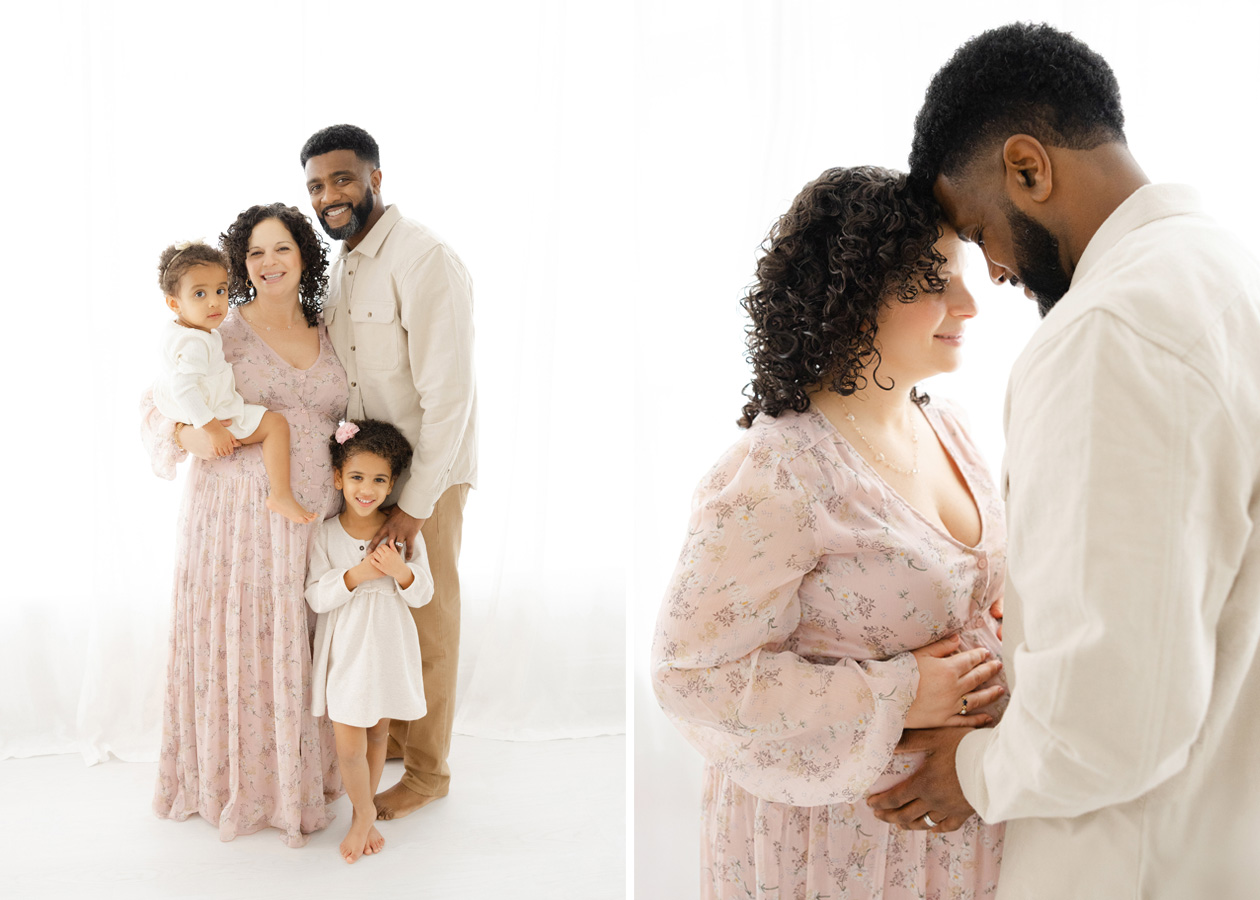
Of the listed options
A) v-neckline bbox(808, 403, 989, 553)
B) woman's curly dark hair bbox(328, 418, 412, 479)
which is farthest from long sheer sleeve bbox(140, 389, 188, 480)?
v-neckline bbox(808, 403, 989, 553)

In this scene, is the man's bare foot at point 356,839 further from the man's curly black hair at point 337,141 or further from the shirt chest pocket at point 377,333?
the man's curly black hair at point 337,141

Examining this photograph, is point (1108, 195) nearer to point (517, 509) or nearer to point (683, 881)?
point (683, 881)

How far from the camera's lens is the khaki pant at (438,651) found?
270 cm

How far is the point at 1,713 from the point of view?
3.06 m

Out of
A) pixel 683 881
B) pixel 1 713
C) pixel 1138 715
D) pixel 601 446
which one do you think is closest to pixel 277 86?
pixel 601 446

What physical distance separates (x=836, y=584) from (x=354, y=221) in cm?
181

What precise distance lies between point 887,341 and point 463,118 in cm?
219

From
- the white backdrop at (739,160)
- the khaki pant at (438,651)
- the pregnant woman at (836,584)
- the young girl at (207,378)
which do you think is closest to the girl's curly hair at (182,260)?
the young girl at (207,378)

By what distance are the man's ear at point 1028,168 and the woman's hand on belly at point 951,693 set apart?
1.91ft

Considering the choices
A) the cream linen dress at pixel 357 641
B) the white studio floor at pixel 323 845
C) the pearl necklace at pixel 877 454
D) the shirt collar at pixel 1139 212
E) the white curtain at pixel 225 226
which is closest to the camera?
the shirt collar at pixel 1139 212

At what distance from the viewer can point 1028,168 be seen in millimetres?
1062

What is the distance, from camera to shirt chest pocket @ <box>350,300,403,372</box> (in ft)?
8.24

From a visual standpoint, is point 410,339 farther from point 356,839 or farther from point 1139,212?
point 1139,212

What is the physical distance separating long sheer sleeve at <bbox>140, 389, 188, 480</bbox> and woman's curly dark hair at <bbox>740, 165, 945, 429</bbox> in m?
1.76
